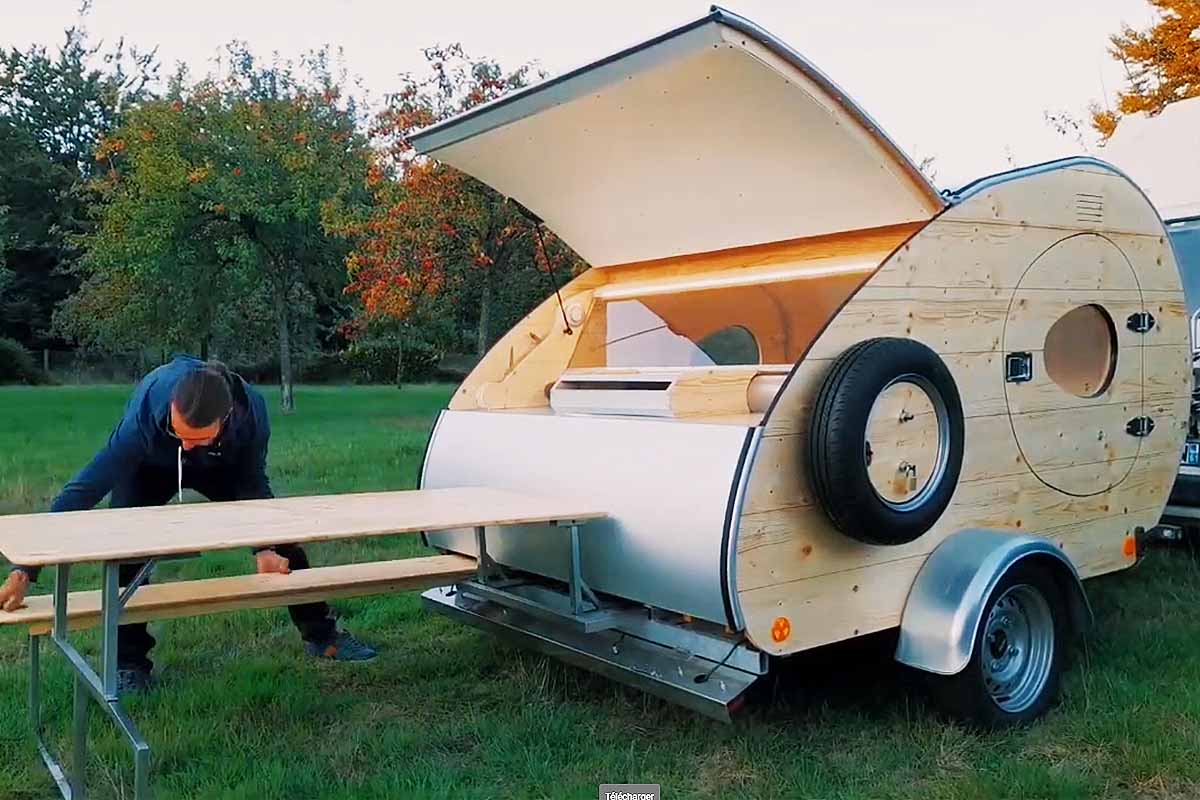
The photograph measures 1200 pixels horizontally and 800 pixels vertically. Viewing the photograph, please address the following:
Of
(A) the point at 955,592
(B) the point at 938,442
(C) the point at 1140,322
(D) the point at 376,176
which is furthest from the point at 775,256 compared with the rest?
(D) the point at 376,176

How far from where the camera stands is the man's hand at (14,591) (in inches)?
153

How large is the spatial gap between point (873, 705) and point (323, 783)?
2.14 metres

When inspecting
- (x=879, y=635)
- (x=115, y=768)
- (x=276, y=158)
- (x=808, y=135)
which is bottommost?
(x=115, y=768)

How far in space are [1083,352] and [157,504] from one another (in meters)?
4.19

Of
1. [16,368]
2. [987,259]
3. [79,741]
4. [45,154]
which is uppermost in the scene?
[45,154]

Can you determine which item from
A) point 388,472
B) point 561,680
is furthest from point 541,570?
point 388,472

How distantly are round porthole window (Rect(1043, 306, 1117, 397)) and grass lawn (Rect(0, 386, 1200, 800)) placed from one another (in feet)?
4.02

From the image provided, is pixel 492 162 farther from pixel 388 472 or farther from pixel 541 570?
pixel 388 472

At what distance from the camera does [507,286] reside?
→ 17.4 meters

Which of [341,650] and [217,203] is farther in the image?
[217,203]

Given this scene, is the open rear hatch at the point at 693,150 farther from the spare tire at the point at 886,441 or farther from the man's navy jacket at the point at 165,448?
the man's navy jacket at the point at 165,448

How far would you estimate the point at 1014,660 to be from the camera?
14.5 ft

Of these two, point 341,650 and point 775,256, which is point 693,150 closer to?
point 775,256

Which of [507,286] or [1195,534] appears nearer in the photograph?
[1195,534]
